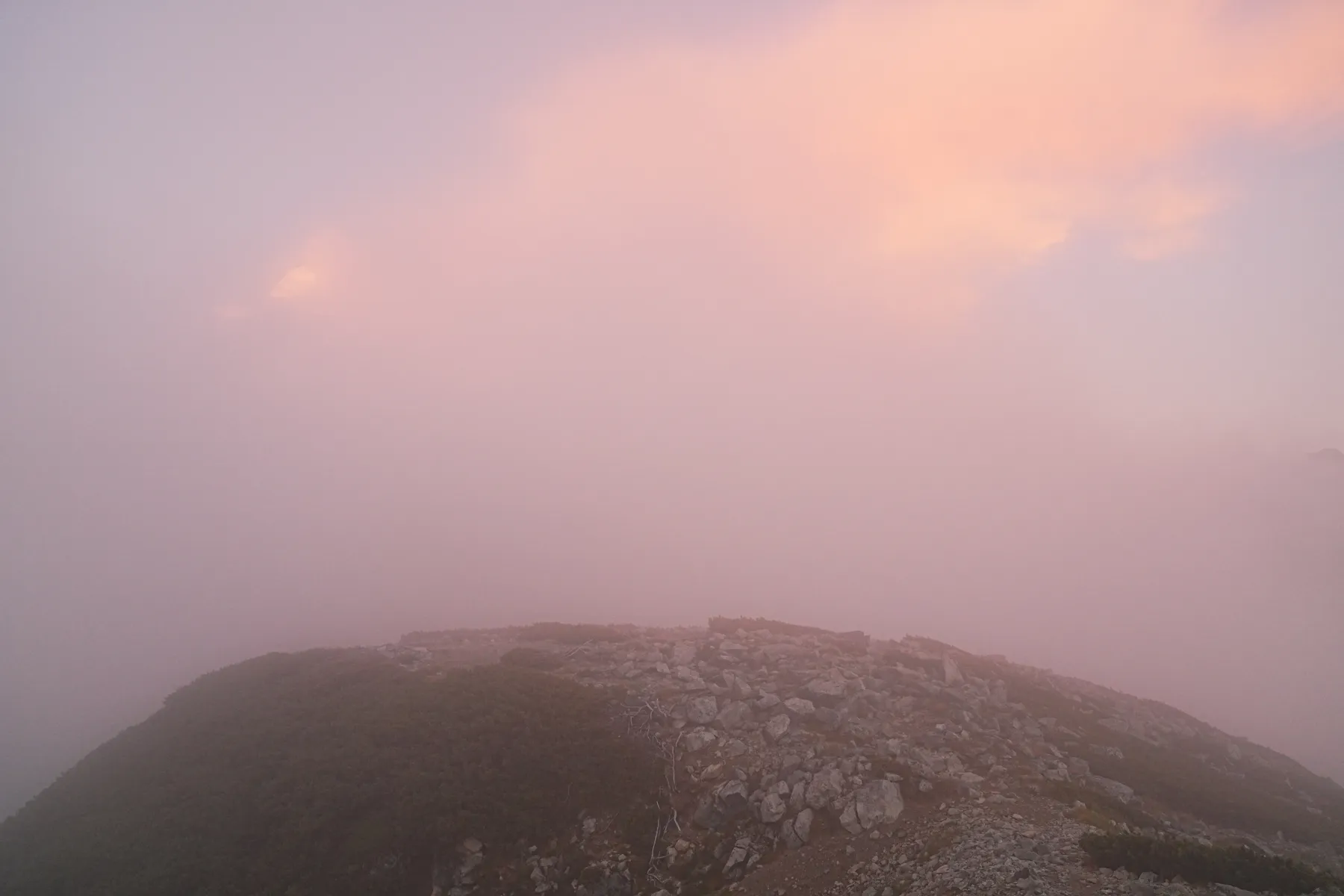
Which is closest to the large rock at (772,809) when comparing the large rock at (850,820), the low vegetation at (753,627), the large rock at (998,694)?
the large rock at (850,820)

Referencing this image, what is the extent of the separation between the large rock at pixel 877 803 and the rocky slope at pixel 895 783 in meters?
0.06

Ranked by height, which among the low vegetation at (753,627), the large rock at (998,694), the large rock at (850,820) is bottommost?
the large rock at (850,820)

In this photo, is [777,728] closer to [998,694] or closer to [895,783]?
[895,783]

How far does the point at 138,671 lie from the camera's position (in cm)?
10162

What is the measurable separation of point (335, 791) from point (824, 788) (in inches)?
744

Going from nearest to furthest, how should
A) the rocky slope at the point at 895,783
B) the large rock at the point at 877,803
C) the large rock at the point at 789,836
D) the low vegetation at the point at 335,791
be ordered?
the rocky slope at the point at 895,783 < the large rock at the point at 789,836 < the large rock at the point at 877,803 < the low vegetation at the point at 335,791

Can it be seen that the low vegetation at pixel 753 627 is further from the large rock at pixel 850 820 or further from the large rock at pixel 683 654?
the large rock at pixel 850 820

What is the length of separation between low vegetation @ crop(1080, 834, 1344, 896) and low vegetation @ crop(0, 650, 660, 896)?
14.7 metres

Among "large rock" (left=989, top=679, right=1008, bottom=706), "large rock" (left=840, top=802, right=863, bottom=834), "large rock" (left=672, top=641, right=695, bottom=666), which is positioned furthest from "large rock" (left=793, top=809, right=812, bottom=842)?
"large rock" (left=989, top=679, right=1008, bottom=706)

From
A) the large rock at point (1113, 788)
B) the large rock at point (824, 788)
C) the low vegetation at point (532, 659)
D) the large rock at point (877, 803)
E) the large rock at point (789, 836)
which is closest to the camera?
the large rock at point (789, 836)

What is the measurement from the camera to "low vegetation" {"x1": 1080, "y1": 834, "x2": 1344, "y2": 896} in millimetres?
14781

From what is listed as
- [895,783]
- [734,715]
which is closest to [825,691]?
[734,715]

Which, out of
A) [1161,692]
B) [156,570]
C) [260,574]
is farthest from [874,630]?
[156,570]

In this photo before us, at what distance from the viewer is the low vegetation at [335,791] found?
20562 mm
